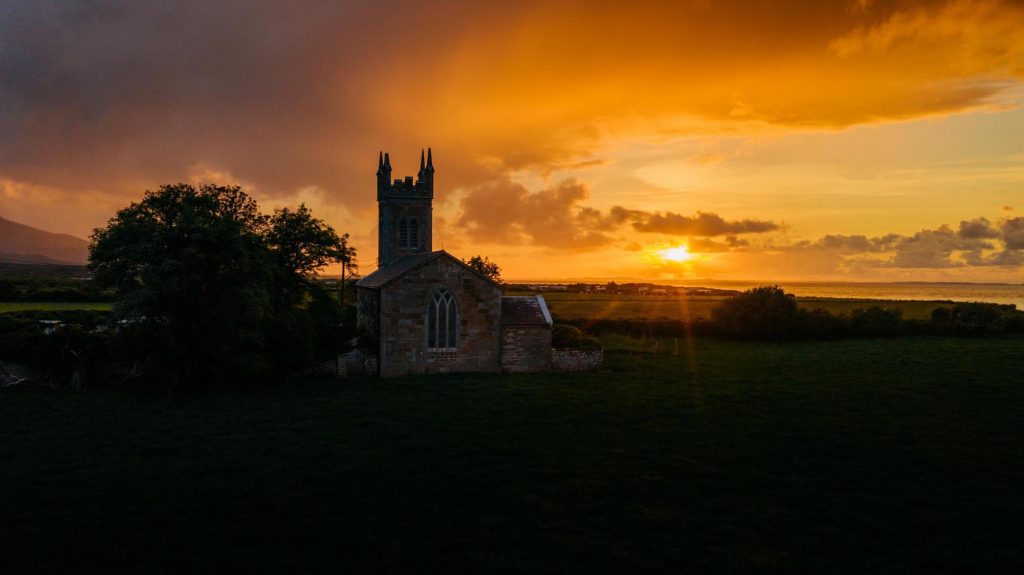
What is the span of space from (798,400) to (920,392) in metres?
7.30

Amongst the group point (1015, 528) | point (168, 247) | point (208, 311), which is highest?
point (168, 247)

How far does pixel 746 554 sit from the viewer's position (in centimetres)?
→ 1126

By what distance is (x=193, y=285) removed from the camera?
2644cm

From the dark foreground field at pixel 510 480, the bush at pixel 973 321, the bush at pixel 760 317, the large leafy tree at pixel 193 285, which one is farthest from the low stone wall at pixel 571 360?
the bush at pixel 973 321

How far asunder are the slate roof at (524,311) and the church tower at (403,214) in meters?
12.3

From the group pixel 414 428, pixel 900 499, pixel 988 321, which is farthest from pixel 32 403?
pixel 988 321

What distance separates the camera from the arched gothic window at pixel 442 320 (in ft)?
105

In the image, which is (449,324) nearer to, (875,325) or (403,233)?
(403,233)

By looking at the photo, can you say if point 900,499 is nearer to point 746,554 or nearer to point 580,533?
point 746,554

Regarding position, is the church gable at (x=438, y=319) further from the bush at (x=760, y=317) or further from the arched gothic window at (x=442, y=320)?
the bush at (x=760, y=317)

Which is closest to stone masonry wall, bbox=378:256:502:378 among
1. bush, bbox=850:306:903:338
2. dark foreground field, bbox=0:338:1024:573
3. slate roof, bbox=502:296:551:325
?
slate roof, bbox=502:296:551:325

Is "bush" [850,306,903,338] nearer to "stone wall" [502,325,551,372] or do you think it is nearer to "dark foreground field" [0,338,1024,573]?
"dark foreground field" [0,338,1024,573]

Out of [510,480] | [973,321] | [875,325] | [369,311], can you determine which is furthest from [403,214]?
[973,321]

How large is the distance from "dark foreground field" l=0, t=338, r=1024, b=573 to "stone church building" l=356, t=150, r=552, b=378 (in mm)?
4089
